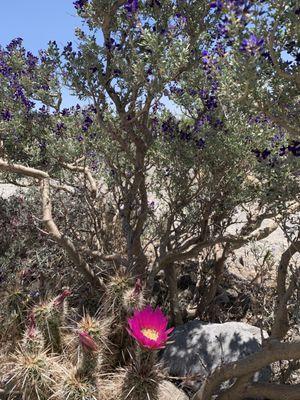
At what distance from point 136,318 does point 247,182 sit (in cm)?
240

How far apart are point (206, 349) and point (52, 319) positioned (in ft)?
4.18

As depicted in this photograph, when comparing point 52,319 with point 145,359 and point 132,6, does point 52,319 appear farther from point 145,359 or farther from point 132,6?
point 132,6

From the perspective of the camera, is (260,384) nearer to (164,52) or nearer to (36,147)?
(164,52)

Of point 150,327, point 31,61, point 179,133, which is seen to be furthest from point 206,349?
point 31,61

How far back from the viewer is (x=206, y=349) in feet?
12.9

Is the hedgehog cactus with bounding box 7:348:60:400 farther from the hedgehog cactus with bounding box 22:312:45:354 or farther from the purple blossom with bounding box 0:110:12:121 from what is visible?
the purple blossom with bounding box 0:110:12:121

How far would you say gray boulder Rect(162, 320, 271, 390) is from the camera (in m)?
3.81

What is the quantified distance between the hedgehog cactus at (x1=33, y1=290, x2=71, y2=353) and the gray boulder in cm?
89

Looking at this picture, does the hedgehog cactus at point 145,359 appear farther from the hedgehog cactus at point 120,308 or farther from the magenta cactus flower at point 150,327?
the hedgehog cactus at point 120,308

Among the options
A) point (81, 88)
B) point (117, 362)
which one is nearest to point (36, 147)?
point (81, 88)

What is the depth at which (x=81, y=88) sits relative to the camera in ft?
13.7

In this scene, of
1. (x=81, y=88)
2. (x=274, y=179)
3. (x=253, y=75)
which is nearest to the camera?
(x=253, y=75)

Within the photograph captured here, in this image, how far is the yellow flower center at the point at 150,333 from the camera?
9.86ft

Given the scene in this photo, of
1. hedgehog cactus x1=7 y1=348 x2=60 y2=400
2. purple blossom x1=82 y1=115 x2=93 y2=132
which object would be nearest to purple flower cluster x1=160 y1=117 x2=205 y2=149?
purple blossom x1=82 y1=115 x2=93 y2=132
